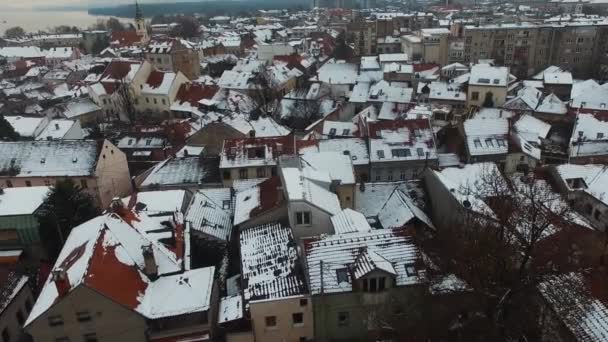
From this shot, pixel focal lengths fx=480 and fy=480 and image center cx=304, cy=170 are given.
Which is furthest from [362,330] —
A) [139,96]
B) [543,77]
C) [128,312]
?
[543,77]

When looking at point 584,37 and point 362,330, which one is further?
point 584,37

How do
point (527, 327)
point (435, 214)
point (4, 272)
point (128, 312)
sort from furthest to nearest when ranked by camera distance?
point (435, 214), point (4, 272), point (128, 312), point (527, 327)

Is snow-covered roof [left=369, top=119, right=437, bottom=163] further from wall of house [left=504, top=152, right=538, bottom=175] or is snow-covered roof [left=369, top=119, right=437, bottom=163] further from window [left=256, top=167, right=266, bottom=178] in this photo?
window [left=256, top=167, right=266, bottom=178]

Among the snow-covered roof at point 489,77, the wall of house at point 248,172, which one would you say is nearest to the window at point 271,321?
the wall of house at point 248,172

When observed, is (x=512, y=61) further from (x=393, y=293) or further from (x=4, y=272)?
(x=4, y=272)

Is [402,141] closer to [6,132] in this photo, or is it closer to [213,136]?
[213,136]

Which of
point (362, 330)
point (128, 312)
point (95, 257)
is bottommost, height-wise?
point (362, 330)

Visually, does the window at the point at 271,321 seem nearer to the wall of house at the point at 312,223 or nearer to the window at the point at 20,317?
the wall of house at the point at 312,223

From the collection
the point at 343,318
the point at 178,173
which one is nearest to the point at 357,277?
the point at 343,318
